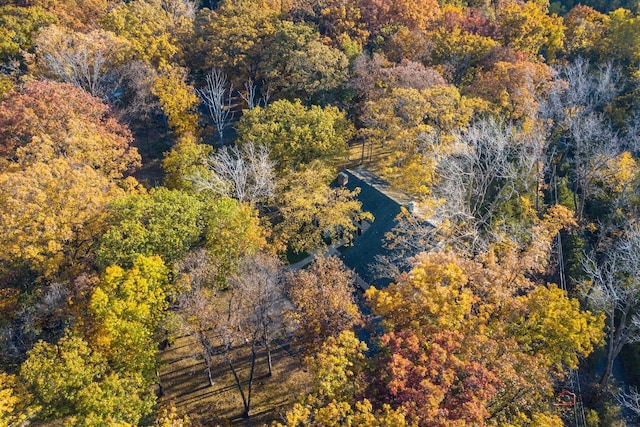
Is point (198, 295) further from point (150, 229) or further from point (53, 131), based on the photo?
point (53, 131)

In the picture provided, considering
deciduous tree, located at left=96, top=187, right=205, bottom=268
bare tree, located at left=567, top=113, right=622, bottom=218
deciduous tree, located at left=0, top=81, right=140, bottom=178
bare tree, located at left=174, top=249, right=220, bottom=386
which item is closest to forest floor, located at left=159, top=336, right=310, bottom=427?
bare tree, located at left=174, top=249, right=220, bottom=386

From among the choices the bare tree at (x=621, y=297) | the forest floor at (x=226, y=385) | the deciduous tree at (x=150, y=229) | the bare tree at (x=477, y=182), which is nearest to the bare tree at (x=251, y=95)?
the deciduous tree at (x=150, y=229)

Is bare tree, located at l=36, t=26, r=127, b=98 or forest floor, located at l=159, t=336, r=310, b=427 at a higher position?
bare tree, located at l=36, t=26, r=127, b=98

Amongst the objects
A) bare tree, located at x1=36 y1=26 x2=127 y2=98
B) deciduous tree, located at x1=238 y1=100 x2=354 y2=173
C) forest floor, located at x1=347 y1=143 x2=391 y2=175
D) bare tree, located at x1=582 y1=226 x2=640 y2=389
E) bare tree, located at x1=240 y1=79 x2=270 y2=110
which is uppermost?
bare tree, located at x1=36 y1=26 x2=127 y2=98

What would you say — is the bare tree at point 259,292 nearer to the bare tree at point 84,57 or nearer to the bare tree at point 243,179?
the bare tree at point 243,179

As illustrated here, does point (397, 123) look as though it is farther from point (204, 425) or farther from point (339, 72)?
point (204, 425)

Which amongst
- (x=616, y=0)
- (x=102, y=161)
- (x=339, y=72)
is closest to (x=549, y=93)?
(x=339, y=72)

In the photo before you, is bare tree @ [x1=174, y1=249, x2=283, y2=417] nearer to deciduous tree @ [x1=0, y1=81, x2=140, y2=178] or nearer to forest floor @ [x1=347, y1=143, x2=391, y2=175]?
deciduous tree @ [x1=0, y1=81, x2=140, y2=178]

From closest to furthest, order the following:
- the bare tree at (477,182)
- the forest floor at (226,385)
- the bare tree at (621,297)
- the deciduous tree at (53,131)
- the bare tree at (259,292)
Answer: the bare tree at (259,292)
the bare tree at (621,297)
the forest floor at (226,385)
the bare tree at (477,182)
the deciduous tree at (53,131)
